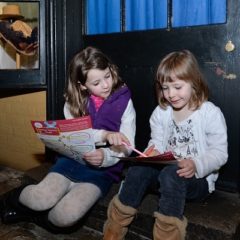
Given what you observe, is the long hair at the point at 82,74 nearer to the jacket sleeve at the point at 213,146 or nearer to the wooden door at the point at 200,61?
the wooden door at the point at 200,61

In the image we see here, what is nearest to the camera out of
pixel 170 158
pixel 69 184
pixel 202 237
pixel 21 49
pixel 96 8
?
pixel 170 158

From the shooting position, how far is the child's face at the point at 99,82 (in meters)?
1.98

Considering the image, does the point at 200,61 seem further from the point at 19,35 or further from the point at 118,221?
the point at 19,35

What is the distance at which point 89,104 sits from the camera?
82.6 inches

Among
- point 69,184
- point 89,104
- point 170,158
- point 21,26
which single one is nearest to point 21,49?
point 21,26

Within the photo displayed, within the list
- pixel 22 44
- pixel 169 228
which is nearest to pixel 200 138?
pixel 169 228

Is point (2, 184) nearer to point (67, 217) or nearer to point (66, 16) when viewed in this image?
point (67, 217)

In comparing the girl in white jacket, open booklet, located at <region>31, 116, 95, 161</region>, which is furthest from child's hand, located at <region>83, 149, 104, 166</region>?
the girl in white jacket

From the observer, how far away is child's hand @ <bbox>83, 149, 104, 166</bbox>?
190 cm

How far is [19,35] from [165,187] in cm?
166

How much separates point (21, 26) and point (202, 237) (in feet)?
6.20

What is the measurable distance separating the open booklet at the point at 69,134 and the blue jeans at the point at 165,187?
276mm

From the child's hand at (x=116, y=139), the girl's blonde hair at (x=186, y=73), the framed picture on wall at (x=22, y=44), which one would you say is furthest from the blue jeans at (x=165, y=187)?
the framed picture on wall at (x=22, y=44)

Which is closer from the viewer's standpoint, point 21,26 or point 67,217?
point 67,217
